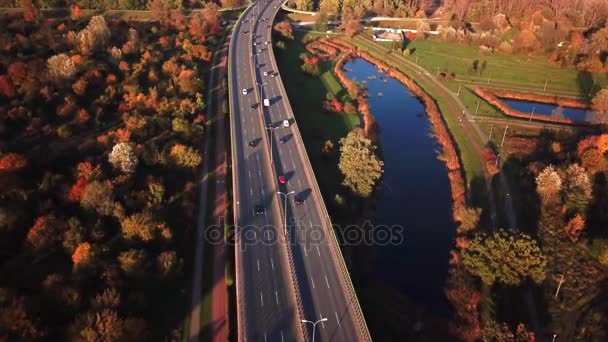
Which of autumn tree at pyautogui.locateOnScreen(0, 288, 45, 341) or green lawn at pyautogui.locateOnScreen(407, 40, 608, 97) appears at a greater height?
green lawn at pyautogui.locateOnScreen(407, 40, 608, 97)

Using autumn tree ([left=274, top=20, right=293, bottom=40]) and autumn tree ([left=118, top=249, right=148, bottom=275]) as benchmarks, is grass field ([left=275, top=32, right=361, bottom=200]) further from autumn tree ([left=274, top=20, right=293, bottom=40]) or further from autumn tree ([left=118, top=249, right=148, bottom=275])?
autumn tree ([left=118, top=249, right=148, bottom=275])

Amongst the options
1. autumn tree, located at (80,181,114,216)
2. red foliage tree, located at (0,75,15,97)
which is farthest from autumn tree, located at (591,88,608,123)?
red foliage tree, located at (0,75,15,97)

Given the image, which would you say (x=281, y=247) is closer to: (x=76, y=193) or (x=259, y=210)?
(x=259, y=210)

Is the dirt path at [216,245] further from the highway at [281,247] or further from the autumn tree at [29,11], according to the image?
the autumn tree at [29,11]

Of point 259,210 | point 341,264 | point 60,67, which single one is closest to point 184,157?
point 259,210

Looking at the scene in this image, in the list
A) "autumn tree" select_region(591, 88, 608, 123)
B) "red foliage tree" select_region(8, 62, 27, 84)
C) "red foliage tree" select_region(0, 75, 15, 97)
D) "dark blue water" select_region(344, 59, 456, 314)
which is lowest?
"dark blue water" select_region(344, 59, 456, 314)

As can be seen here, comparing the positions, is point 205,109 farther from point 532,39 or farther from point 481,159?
point 532,39

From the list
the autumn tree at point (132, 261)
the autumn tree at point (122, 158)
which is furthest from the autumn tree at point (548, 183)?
the autumn tree at point (122, 158)
